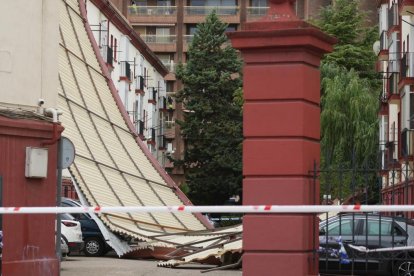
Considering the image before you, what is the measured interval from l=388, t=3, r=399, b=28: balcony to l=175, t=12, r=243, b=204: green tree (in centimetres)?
2436

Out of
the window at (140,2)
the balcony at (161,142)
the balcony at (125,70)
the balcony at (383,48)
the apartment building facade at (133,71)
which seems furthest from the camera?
the window at (140,2)

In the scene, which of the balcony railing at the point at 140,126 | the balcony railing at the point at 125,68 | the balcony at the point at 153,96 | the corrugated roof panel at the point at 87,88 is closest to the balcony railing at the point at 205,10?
the balcony at the point at 153,96

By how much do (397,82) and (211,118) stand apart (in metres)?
30.7

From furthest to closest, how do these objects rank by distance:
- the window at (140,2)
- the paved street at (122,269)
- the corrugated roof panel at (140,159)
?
the window at (140,2)
the corrugated roof panel at (140,159)
the paved street at (122,269)

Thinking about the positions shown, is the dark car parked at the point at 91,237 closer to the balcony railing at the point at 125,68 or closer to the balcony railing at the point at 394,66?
the balcony railing at the point at 394,66

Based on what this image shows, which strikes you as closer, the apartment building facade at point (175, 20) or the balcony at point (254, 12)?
the apartment building facade at point (175, 20)

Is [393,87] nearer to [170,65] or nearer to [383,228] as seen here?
[383,228]

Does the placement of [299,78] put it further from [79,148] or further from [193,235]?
[79,148]

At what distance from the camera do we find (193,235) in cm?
3206

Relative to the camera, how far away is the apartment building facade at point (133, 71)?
196 feet

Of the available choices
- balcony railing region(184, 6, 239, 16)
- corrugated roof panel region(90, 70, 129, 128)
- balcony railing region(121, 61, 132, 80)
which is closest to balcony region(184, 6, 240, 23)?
balcony railing region(184, 6, 239, 16)

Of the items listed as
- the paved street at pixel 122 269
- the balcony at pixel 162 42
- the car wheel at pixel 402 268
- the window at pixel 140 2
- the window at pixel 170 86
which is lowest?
the paved street at pixel 122 269

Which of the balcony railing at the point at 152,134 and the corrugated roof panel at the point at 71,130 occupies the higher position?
the balcony railing at the point at 152,134

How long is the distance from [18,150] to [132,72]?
1968 inches
